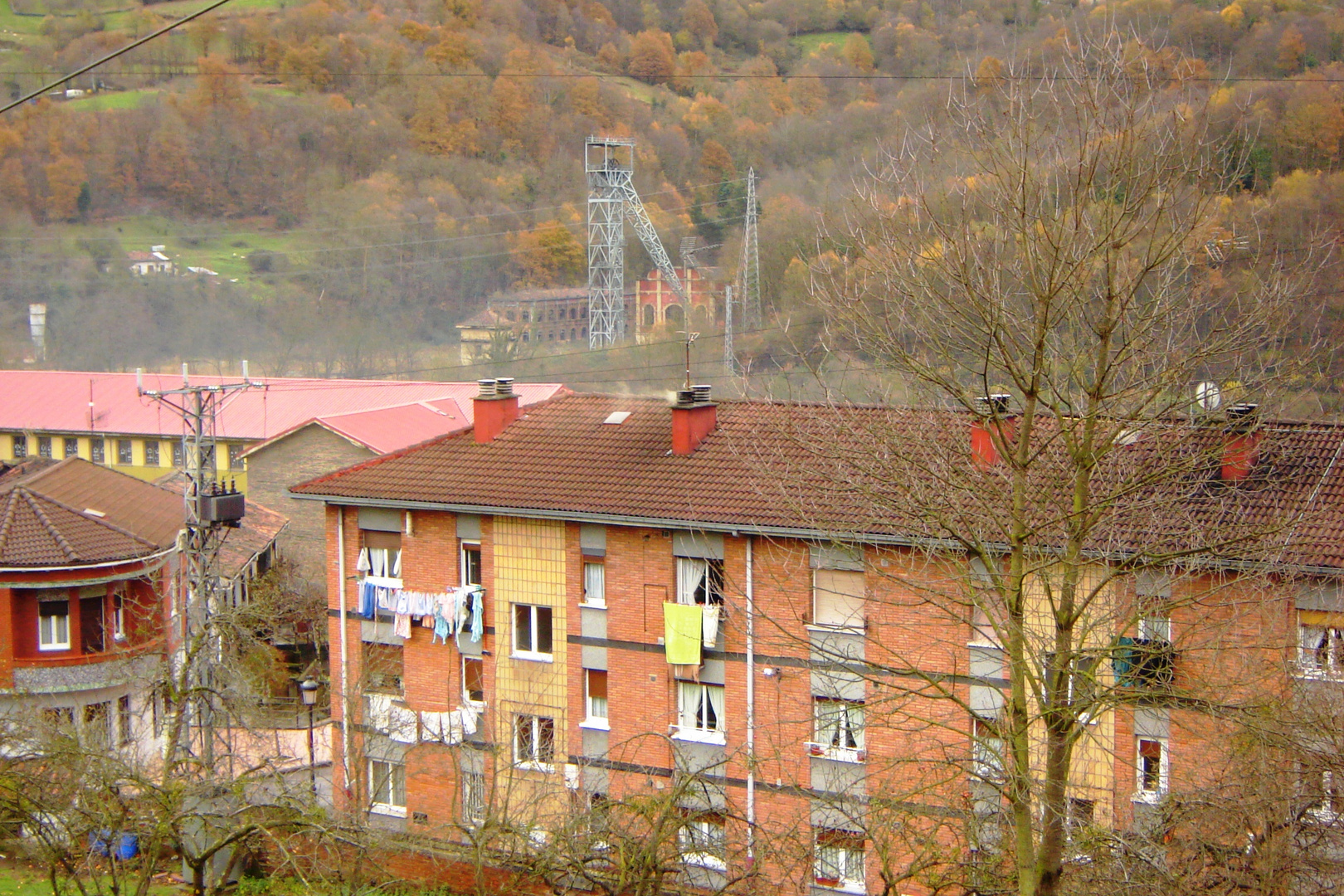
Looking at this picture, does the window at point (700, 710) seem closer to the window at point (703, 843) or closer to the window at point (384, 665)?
the window at point (703, 843)

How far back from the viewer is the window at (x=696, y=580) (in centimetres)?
1750

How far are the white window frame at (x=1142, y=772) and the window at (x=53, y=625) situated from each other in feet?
61.7

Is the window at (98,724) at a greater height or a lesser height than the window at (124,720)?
greater

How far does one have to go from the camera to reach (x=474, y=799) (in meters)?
15.9

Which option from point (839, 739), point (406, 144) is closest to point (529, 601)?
point (839, 739)

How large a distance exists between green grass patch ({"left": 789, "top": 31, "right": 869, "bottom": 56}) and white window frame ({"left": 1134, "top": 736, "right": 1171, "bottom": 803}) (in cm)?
9710

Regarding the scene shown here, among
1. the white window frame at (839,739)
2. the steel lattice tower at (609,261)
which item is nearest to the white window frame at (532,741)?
the white window frame at (839,739)

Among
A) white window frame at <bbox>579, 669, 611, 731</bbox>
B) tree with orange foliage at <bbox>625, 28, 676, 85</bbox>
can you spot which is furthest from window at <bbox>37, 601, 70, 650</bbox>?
tree with orange foliage at <bbox>625, 28, 676, 85</bbox>

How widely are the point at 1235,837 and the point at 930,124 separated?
6723mm

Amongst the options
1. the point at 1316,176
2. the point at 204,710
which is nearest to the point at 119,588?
the point at 204,710

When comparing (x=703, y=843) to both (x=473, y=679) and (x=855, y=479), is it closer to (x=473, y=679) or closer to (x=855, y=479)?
(x=855, y=479)

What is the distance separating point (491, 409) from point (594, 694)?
16.1 feet

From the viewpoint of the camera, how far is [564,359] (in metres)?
64.5

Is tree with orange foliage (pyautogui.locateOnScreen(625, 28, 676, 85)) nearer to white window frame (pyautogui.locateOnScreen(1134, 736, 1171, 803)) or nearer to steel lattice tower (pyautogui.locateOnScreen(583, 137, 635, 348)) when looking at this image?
steel lattice tower (pyautogui.locateOnScreen(583, 137, 635, 348))
